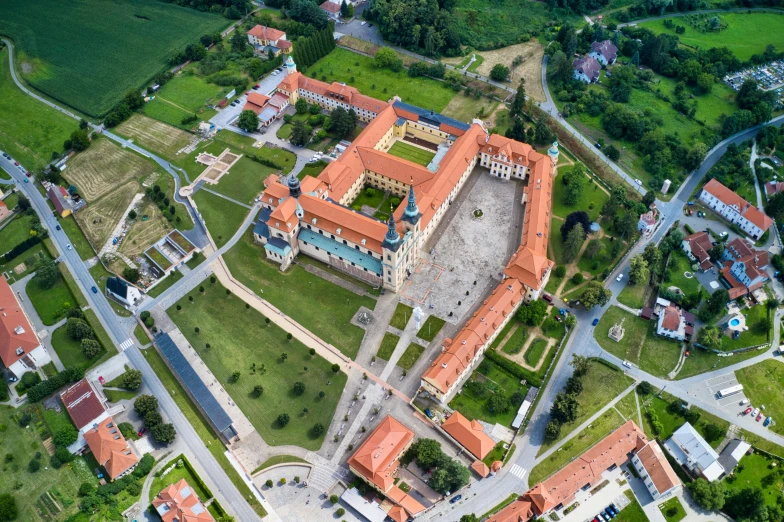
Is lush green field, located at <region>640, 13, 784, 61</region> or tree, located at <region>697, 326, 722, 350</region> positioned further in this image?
lush green field, located at <region>640, 13, 784, 61</region>

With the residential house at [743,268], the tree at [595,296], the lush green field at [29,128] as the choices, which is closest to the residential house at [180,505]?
the tree at [595,296]

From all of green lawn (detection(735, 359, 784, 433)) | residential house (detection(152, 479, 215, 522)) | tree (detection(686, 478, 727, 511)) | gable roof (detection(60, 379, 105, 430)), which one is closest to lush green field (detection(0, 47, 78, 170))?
gable roof (detection(60, 379, 105, 430))

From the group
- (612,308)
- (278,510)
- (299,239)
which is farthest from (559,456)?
(299,239)

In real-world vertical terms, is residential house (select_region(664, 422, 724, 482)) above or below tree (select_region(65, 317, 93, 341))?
below

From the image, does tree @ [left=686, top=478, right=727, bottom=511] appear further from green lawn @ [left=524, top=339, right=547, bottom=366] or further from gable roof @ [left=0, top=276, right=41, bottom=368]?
gable roof @ [left=0, top=276, right=41, bottom=368]

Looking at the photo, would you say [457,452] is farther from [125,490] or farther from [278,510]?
[125,490]

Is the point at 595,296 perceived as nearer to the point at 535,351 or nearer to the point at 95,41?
the point at 535,351

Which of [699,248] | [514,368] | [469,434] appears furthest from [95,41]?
[699,248]
